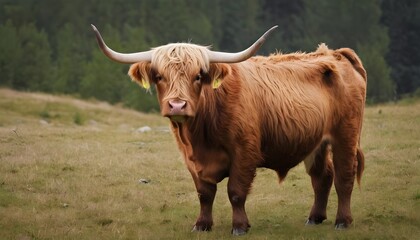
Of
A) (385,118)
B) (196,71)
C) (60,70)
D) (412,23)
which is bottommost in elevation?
(60,70)

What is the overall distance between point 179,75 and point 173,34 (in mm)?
62842

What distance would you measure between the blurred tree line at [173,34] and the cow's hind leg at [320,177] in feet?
100

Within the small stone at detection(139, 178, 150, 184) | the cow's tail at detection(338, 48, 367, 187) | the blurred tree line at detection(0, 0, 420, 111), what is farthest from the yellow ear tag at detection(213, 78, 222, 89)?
the blurred tree line at detection(0, 0, 420, 111)

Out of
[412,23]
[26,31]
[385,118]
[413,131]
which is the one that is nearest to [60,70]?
[26,31]

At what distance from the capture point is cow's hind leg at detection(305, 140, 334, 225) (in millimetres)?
9828

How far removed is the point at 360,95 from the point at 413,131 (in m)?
8.84

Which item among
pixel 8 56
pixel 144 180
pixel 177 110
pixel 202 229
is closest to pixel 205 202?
pixel 202 229

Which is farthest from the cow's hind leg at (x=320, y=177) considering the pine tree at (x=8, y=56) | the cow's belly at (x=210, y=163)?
the pine tree at (x=8, y=56)

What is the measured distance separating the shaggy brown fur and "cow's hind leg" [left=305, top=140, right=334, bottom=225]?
0.05 feet

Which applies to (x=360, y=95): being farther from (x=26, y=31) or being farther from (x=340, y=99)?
(x=26, y=31)

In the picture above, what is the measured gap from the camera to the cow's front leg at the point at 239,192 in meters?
8.66

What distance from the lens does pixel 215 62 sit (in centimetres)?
834

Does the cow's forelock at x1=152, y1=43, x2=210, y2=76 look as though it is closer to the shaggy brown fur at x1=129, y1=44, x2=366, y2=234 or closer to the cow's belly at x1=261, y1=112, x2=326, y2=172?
the shaggy brown fur at x1=129, y1=44, x2=366, y2=234

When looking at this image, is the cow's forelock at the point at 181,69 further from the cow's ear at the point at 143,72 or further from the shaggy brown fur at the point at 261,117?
the cow's ear at the point at 143,72
